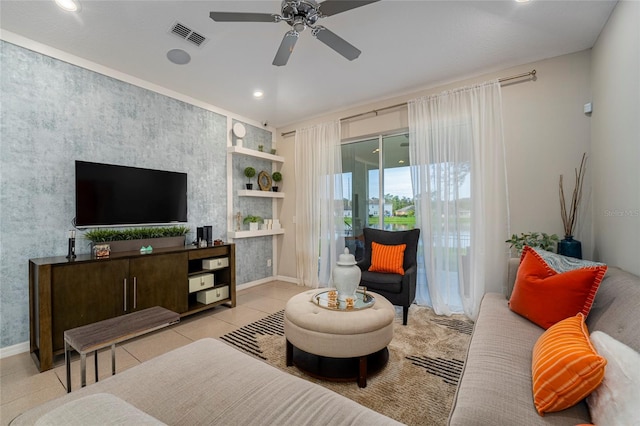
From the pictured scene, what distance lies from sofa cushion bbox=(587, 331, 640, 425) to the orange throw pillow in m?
0.70

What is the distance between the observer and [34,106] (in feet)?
8.27

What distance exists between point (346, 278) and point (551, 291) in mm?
1307

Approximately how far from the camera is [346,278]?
2250 mm

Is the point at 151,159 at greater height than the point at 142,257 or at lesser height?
greater

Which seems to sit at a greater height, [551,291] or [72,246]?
[72,246]

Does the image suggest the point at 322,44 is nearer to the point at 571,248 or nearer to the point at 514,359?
the point at 514,359

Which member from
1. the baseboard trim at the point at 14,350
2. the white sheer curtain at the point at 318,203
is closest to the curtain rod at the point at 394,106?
the white sheer curtain at the point at 318,203

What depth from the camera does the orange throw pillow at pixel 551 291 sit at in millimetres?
1570

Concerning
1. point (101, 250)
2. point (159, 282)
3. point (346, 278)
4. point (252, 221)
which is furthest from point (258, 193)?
point (346, 278)

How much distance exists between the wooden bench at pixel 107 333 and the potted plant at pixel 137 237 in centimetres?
141

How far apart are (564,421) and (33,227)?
3769mm

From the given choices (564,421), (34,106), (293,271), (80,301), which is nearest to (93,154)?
(34,106)

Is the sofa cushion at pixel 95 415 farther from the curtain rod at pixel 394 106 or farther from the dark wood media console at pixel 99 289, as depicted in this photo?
the curtain rod at pixel 394 106

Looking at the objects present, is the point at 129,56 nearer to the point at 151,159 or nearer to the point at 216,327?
the point at 151,159
